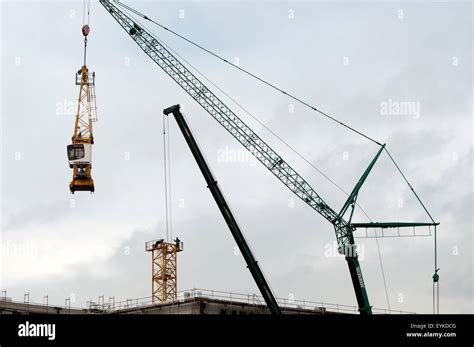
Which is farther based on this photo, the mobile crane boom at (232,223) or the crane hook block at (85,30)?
the crane hook block at (85,30)

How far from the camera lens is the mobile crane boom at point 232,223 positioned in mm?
76438

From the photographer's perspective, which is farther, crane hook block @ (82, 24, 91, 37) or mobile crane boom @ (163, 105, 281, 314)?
crane hook block @ (82, 24, 91, 37)

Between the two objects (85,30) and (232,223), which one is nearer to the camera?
(85,30)

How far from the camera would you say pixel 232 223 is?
7800 cm

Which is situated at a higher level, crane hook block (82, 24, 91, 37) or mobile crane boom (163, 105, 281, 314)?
crane hook block (82, 24, 91, 37)

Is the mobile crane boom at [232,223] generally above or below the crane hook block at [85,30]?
below

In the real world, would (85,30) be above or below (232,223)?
above

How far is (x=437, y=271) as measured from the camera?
83062 millimetres

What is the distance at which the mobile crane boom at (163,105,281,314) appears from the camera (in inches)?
3009
